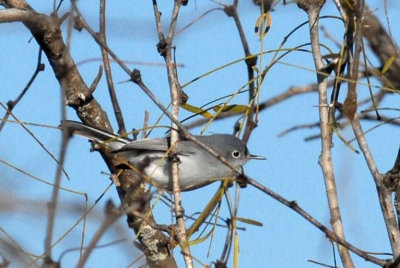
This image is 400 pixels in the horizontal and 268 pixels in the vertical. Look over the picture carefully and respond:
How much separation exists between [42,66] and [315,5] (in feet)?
2.90

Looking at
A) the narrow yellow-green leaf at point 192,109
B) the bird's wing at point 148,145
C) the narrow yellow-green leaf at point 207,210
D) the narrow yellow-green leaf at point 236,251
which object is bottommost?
the narrow yellow-green leaf at point 236,251

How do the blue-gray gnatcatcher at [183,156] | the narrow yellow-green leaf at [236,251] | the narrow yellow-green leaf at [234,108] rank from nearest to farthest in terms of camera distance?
the narrow yellow-green leaf at [236,251]
the narrow yellow-green leaf at [234,108]
the blue-gray gnatcatcher at [183,156]

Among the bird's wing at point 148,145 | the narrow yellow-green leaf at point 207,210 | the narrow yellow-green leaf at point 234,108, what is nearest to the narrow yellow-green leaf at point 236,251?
the narrow yellow-green leaf at point 207,210

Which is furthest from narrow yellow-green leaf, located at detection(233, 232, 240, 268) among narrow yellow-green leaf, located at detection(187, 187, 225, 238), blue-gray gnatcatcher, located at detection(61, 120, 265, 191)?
blue-gray gnatcatcher, located at detection(61, 120, 265, 191)

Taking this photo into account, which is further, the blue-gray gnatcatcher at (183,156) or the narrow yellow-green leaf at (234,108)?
the blue-gray gnatcatcher at (183,156)

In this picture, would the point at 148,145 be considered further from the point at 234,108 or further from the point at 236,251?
the point at 236,251

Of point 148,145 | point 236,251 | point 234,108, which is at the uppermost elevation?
point 148,145

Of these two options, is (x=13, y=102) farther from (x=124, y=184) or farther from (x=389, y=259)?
(x=389, y=259)

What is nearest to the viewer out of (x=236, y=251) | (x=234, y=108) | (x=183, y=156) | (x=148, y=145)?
(x=236, y=251)

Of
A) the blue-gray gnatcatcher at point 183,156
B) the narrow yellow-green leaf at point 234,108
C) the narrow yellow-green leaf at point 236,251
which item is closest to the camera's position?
the narrow yellow-green leaf at point 236,251

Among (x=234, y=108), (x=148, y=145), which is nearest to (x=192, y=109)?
(x=234, y=108)

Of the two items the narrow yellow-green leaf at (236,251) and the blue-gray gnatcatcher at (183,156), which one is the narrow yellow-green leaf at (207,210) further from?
the blue-gray gnatcatcher at (183,156)

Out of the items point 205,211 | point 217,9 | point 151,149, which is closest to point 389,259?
point 205,211

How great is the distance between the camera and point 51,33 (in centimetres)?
269
